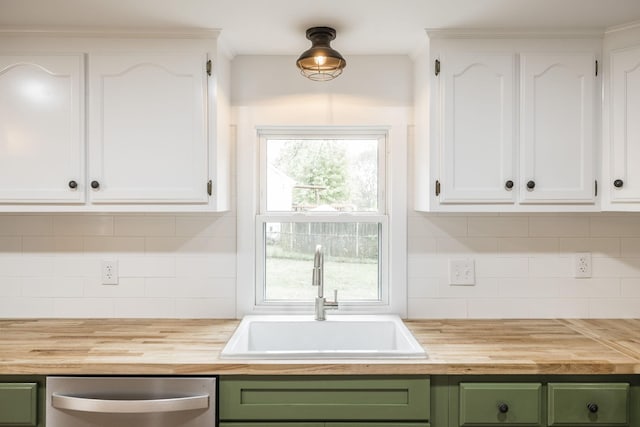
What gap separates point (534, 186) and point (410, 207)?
55 centimetres

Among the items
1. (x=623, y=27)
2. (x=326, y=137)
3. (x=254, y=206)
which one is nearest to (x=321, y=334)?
(x=254, y=206)

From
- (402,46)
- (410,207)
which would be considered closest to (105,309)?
(410,207)

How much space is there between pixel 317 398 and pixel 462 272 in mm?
989

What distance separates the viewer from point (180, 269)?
2.26 meters

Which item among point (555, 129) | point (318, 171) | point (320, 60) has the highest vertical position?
point (320, 60)

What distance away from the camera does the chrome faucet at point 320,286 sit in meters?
2.15

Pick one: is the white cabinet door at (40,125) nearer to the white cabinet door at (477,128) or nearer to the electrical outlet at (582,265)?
the white cabinet door at (477,128)

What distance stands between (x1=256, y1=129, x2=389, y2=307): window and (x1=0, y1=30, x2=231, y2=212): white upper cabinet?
0.46 metres

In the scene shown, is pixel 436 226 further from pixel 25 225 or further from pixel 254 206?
pixel 25 225

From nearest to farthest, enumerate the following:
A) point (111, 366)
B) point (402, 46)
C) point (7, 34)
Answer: point (111, 366), point (7, 34), point (402, 46)

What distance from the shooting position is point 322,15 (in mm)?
1801

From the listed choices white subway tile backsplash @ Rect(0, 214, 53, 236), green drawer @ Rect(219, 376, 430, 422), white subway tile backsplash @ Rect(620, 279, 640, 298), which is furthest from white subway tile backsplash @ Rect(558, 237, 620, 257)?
white subway tile backsplash @ Rect(0, 214, 53, 236)

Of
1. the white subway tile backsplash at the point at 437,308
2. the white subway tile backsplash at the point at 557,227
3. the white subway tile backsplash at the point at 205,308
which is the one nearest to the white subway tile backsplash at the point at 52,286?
the white subway tile backsplash at the point at 205,308

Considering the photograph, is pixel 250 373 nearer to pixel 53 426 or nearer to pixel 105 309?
pixel 53 426
